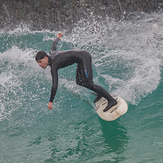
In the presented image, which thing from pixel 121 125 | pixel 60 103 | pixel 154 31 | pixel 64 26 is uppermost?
pixel 64 26

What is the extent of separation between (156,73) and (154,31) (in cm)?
614

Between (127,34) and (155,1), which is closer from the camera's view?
(127,34)

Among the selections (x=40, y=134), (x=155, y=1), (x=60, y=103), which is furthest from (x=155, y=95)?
(x=155, y=1)

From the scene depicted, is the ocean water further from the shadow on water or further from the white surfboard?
the white surfboard

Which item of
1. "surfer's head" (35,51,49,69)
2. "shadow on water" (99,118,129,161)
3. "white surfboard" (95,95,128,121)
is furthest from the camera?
"white surfboard" (95,95,128,121)

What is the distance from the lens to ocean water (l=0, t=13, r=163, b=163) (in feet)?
14.5

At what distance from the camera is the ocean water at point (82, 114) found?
442cm

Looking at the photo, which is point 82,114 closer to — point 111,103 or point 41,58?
point 111,103

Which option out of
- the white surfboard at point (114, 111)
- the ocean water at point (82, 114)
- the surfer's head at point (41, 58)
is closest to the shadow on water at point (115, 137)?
the ocean water at point (82, 114)

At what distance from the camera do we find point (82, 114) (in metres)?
5.74

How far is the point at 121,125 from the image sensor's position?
16.8 ft

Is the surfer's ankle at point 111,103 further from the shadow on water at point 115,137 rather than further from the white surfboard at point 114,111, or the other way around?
the shadow on water at point 115,137

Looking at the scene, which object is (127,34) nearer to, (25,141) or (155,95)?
→ (155,95)

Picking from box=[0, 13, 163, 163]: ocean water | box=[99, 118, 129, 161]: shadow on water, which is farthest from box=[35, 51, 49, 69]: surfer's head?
box=[99, 118, 129, 161]: shadow on water
